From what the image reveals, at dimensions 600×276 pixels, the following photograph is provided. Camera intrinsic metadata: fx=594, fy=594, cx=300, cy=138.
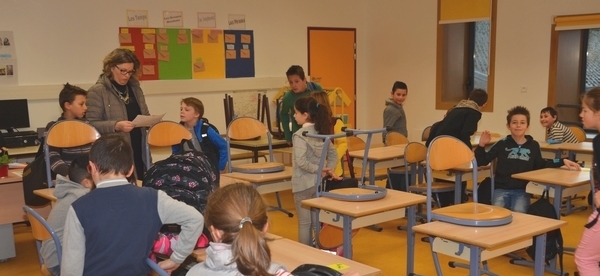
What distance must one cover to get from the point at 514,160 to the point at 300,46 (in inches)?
188

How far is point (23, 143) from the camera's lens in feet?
19.0

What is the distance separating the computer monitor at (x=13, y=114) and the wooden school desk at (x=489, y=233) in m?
4.58

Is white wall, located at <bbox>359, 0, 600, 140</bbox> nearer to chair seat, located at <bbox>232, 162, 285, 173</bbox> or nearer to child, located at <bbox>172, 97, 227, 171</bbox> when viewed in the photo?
chair seat, located at <bbox>232, 162, 285, 173</bbox>

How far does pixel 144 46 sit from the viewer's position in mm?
7168

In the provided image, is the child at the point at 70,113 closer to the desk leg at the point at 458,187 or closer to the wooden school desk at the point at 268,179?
the wooden school desk at the point at 268,179

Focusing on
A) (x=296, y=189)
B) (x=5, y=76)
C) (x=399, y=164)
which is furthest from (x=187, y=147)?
(x=5, y=76)

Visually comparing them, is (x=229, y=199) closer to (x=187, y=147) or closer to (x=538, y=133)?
(x=187, y=147)

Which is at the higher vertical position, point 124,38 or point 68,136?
point 124,38

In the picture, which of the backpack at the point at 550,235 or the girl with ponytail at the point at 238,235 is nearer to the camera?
the girl with ponytail at the point at 238,235

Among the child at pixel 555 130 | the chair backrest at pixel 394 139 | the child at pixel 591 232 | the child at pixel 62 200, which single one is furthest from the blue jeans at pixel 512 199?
the child at pixel 62 200

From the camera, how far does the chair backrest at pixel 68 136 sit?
3.67 metres

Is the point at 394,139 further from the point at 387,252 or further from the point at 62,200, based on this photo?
the point at 62,200

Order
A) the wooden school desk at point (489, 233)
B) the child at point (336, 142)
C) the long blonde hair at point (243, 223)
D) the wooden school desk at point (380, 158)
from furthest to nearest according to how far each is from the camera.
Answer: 1. the wooden school desk at point (380, 158)
2. the child at point (336, 142)
3. the wooden school desk at point (489, 233)
4. the long blonde hair at point (243, 223)

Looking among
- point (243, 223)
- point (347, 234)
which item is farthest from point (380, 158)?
point (243, 223)
